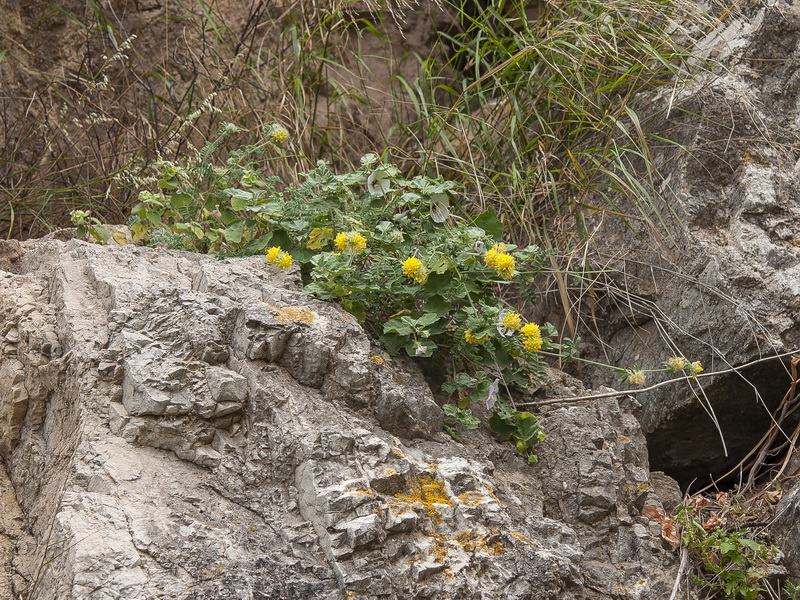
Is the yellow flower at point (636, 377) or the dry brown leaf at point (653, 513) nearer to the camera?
the dry brown leaf at point (653, 513)

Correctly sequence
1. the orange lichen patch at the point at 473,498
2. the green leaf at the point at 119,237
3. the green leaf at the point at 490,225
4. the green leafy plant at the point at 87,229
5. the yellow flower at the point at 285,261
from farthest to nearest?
the green leaf at the point at 119,237
the green leafy plant at the point at 87,229
the green leaf at the point at 490,225
the yellow flower at the point at 285,261
the orange lichen patch at the point at 473,498

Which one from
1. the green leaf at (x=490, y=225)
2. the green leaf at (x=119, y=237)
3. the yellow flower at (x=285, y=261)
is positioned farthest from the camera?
the green leaf at (x=119, y=237)

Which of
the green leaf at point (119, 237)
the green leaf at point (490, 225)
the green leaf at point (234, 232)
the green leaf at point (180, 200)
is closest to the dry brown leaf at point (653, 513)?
the green leaf at point (490, 225)

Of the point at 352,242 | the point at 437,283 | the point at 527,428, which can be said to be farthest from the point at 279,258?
the point at 527,428

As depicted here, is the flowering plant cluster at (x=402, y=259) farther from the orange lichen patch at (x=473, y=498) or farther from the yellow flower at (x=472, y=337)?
the orange lichen patch at (x=473, y=498)

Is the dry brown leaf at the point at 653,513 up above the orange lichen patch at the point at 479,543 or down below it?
below

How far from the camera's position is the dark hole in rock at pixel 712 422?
2.97 metres

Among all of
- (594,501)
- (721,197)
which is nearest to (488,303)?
(594,501)

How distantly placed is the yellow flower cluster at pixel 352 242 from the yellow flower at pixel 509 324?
0.44m

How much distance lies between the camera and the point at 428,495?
212 cm

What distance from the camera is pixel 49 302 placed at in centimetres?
248

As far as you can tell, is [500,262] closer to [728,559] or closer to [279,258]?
[279,258]

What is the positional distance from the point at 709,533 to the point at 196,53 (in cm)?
312

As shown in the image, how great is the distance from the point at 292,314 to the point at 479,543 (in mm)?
759
